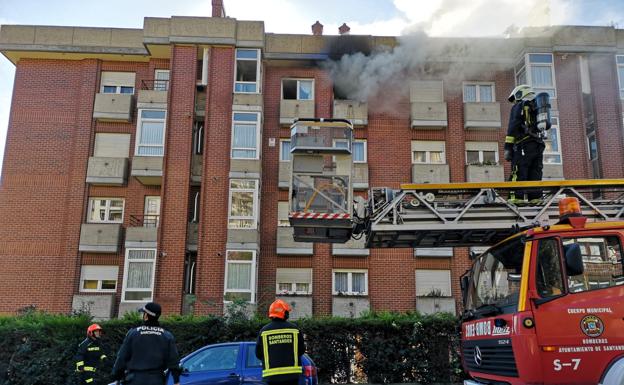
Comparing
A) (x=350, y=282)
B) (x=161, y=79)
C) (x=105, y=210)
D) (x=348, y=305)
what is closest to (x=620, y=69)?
(x=350, y=282)

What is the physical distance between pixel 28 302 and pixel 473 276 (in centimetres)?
1665

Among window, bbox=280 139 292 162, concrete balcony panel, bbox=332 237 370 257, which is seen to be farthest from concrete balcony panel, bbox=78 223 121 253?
concrete balcony panel, bbox=332 237 370 257

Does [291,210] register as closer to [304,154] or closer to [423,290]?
[304,154]

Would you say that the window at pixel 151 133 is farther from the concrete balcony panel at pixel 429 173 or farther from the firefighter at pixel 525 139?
the firefighter at pixel 525 139

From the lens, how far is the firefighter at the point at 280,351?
18.8 feet

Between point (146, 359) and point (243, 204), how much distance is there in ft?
43.9

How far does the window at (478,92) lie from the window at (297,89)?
20.4 feet

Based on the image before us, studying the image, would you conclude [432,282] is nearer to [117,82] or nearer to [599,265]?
[599,265]

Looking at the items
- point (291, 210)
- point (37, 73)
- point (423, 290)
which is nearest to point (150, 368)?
point (291, 210)

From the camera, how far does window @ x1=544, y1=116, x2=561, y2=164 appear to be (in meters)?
19.4

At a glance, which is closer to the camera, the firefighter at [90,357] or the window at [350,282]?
the firefighter at [90,357]

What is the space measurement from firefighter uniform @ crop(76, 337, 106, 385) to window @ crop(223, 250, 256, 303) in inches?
339

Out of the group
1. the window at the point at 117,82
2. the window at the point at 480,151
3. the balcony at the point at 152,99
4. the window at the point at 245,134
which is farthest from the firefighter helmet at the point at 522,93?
the window at the point at 117,82

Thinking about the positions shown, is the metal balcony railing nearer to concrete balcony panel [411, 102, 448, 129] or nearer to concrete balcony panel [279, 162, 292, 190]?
concrete balcony panel [279, 162, 292, 190]
